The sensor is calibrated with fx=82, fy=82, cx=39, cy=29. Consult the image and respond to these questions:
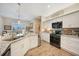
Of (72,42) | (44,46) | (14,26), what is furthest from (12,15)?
(72,42)

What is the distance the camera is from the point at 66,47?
2652mm

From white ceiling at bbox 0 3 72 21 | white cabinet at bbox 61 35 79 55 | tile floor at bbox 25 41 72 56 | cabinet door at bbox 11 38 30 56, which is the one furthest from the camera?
white cabinet at bbox 61 35 79 55

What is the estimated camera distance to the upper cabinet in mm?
2690

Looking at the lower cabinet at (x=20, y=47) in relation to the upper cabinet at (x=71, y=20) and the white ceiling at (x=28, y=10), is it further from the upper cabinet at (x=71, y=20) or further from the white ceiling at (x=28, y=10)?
the upper cabinet at (x=71, y=20)

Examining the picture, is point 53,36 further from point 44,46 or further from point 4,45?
point 4,45

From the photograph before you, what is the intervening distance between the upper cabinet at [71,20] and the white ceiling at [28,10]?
981 millimetres

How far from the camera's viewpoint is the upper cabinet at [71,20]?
269 cm

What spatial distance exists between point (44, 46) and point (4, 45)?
1.17m

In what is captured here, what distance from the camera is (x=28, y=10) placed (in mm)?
1711

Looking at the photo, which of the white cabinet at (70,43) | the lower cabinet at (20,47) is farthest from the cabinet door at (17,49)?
the white cabinet at (70,43)

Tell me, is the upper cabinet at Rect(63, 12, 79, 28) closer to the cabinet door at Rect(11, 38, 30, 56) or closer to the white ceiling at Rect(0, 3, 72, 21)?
the white ceiling at Rect(0, 3, 72, 21)

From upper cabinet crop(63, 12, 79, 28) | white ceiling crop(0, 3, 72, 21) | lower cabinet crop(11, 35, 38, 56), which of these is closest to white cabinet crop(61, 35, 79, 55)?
upper cabinet crop(63, 12, 79, 28)

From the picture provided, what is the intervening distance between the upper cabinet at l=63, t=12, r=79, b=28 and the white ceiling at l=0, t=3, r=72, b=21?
3.22 ft

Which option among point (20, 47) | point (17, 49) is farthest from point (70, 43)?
point (17, 49)
